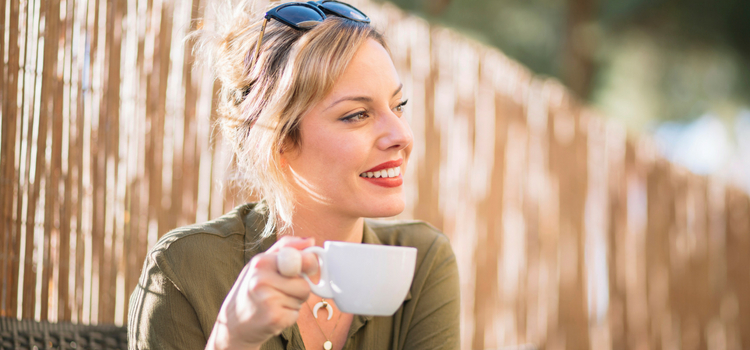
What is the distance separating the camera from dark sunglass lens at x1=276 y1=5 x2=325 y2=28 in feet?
4.83

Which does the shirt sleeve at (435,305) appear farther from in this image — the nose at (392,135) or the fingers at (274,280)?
the fingers at (274,280)

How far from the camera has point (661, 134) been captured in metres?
8.48

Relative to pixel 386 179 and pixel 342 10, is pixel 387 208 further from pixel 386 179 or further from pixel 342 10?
pixel 342 10

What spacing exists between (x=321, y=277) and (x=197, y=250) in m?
0.57

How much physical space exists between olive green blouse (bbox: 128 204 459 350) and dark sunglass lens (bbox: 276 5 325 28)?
0.52 m

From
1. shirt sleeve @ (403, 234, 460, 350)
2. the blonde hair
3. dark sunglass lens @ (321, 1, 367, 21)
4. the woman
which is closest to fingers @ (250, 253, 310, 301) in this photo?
the woman

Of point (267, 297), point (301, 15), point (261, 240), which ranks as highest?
point (301, 15)

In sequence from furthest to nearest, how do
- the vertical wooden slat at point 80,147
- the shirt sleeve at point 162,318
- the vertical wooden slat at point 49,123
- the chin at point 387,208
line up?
the vertical wooden slat at point 80,147, the vertical wooden slat at point 49,123, the chin at point 387,208, the shirt sleeve at point 162,318

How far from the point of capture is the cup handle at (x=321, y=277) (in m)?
0.87

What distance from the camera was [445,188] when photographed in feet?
10.2

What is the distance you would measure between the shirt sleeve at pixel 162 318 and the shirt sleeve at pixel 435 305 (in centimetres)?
55

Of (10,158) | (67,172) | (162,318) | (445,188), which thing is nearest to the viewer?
(162,318)

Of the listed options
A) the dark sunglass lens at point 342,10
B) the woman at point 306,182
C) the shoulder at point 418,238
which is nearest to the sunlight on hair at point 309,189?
the woman at point 306,182

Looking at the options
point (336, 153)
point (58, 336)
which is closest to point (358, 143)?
point (336, 153)
